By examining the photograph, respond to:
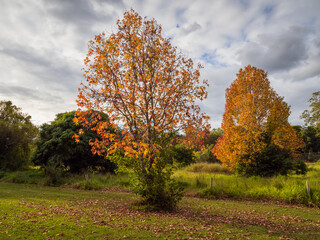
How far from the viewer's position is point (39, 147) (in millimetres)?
21078

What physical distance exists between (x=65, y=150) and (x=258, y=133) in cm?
1689

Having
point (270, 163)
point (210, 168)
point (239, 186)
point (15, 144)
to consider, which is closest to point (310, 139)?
point (210, 168)

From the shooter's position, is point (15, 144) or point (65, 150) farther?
point (15, 144)

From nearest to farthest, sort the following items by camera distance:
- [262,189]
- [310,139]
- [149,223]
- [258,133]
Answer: [149,223]
[262,189]
[258,133]
[310,139]

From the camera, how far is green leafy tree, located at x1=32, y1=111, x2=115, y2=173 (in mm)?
19797

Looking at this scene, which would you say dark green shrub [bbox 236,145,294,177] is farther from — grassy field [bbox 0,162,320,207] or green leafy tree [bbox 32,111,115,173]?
green leafy tree [bbox 32,111,115,173]

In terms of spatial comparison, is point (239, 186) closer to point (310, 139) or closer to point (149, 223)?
point (149, 223)

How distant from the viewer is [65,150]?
20375mm

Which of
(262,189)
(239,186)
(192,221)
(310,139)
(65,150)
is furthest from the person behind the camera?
(310,139)

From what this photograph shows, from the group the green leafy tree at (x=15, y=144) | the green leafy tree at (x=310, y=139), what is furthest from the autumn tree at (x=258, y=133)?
the green leafy tree at (x=310, y=139)

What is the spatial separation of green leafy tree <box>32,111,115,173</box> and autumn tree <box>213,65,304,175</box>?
36.2ft

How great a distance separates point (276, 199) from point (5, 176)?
22383 mm

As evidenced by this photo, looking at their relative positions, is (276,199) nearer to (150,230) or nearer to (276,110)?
(276,110)

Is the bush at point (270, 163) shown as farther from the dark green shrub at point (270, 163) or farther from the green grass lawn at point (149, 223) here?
the green grass lawn at point (149, 223)
